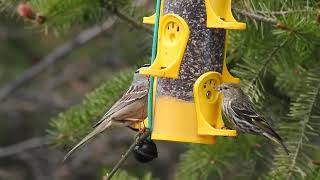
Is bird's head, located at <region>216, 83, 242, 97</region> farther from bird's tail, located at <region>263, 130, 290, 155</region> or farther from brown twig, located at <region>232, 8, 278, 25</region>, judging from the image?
brown twig, located at <region>232, 8, 278, 25</region>

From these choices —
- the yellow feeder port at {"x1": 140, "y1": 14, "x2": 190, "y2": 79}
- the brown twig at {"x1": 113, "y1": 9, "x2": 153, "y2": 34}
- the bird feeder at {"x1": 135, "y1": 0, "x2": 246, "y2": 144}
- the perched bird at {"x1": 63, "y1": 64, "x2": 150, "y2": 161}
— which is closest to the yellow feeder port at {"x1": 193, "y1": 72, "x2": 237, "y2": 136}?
the bird feeder at {"x1": 135, "y1": 0, "x2": 246, "y2": 144}

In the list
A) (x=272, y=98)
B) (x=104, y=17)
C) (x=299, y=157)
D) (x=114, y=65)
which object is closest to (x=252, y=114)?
(x=299, y=157)

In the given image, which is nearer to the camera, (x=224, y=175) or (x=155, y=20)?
A: (x=155, y=20)

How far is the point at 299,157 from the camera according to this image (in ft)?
15.4

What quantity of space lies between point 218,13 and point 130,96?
0.56 metres

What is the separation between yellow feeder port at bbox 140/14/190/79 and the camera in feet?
14.8

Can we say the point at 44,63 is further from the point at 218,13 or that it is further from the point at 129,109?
the point at 218,13

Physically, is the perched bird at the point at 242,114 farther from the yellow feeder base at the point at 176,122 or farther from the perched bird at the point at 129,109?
the perched bird at the point at 129,109

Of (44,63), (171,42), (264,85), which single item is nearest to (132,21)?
(264,85)

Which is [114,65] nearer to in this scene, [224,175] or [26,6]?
[224,175]

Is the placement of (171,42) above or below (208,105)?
above

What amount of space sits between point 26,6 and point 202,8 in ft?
3.06

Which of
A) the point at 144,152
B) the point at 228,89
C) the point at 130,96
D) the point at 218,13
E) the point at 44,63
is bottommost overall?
the point at 44,63

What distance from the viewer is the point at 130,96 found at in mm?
4750
